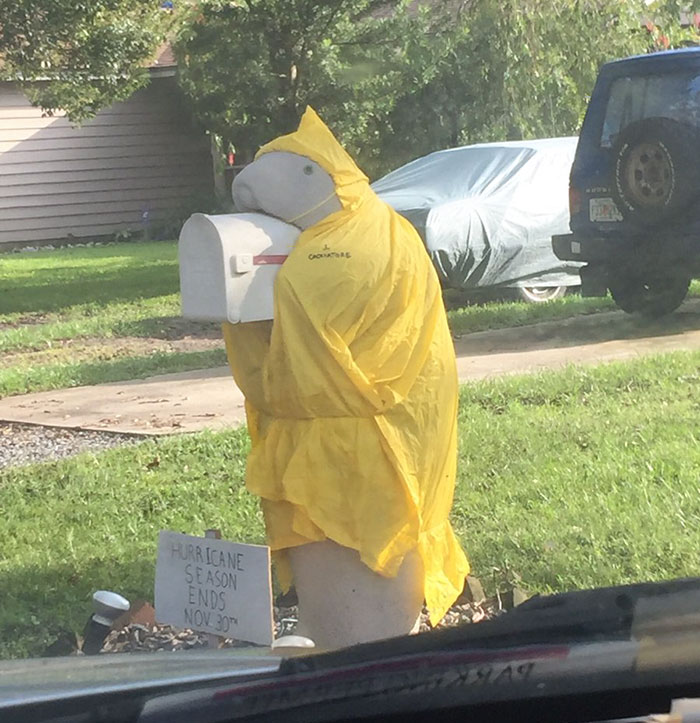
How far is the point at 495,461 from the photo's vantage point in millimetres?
5336

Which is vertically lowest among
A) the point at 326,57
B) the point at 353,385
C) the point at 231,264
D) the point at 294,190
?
the point at 353,385

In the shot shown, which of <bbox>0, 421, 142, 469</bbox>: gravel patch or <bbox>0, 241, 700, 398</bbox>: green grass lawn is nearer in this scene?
<bbox>0, 421, 142, 469</bbox>: gravel patch

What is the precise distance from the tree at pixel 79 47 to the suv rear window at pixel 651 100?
4072 mm

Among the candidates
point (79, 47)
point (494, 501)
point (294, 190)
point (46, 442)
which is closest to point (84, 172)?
point (79, 47)

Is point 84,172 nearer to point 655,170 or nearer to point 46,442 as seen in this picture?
point 46,442

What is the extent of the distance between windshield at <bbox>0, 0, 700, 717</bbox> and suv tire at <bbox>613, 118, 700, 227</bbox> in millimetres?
25

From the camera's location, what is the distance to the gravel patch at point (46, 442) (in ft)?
20.1

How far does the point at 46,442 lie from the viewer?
6430 millimetres

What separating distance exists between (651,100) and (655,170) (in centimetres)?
117

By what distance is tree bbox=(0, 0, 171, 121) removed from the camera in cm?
997

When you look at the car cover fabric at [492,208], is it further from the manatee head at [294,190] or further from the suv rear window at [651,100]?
the manatee head at [294,190]

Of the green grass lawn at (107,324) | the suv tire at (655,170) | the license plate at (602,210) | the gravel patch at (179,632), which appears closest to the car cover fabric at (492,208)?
the green grass lawn at (107,324)

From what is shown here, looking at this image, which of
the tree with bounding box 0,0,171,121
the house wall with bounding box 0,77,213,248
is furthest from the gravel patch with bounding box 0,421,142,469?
the house wall with bounding box 0,77,213,248

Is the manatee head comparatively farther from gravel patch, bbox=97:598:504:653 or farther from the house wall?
the house wall
